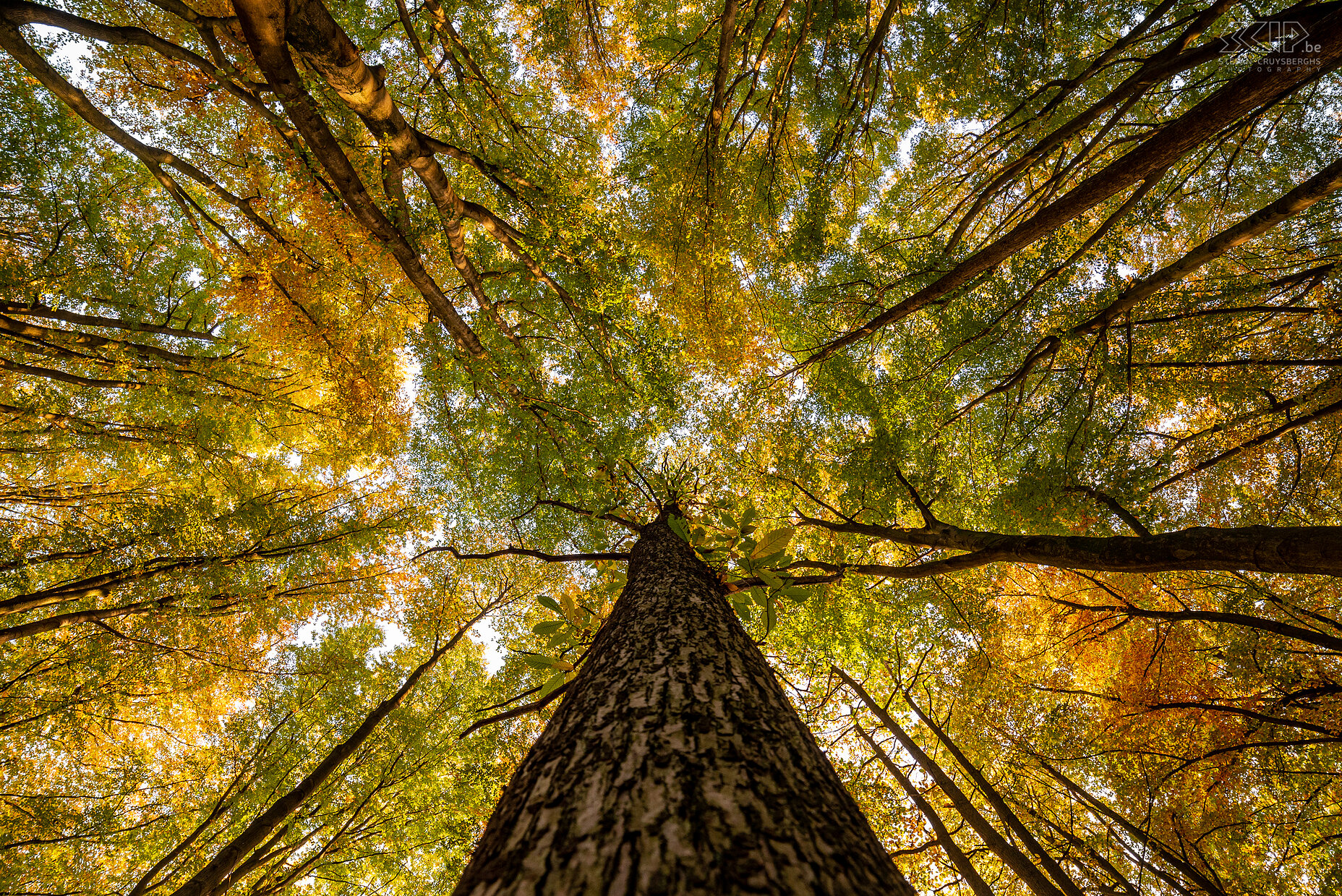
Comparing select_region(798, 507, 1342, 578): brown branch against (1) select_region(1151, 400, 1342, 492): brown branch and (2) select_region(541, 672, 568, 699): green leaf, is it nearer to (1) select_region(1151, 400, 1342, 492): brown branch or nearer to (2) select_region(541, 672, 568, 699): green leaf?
(1) select_region(1151, 400, 1342, 492): brown branch

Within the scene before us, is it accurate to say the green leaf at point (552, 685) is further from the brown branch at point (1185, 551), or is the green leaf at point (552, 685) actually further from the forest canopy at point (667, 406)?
the brown branch at point (1185, 551)

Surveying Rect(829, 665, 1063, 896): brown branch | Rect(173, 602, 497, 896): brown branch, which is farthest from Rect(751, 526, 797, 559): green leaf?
Rect(173, 602, 497, 896): brown branch

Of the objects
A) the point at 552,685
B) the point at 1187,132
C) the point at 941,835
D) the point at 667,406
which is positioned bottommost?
the point at 941,835

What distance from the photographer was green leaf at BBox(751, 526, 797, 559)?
2.63m

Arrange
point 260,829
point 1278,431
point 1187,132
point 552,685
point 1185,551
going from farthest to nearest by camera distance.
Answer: point 1278,431 → point 260,829 → point 1187,132 → point 1185,551 → point 552,685

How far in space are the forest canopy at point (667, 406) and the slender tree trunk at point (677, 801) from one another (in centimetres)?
188

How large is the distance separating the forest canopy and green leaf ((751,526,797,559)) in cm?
70

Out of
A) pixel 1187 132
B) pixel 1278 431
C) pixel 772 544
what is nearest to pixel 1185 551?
pixel 772 544

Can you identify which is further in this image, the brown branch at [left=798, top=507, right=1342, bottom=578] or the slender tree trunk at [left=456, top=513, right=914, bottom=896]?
the brown branch at [left=798, top=507, right=1342, bottom=578]

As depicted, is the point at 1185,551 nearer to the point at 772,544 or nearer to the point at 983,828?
the point at 772,544

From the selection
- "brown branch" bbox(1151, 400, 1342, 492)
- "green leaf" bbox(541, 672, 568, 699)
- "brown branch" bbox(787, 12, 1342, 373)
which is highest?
"brown branch" bbox(787, 12, 1342, 373)

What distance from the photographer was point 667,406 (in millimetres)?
5719

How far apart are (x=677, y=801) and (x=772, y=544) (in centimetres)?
185

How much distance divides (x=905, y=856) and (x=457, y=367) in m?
9.55
